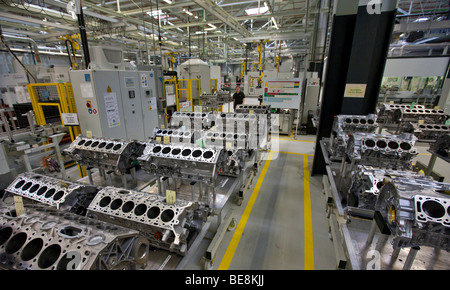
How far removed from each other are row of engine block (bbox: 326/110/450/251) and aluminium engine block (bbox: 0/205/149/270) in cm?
193

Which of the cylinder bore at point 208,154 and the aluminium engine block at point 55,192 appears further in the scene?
the cylinder bore at point 208,154

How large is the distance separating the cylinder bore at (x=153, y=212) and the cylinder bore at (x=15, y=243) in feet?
2.67

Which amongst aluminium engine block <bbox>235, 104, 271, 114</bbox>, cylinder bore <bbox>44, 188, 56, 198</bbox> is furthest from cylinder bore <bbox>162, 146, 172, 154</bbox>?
aluminium engine block <bbox>235, 104, 271, 114</bbox>

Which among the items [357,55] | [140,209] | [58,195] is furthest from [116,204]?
[357,55]

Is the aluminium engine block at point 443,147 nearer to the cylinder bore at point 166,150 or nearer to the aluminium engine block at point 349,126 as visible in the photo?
the aluminium engine block at point 349,126

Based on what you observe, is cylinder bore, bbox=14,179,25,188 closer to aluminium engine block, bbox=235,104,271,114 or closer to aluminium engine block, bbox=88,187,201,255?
aluminium engine block, bbox=88,187,201,255

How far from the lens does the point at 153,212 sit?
1835 mm

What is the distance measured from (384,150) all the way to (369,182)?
93cm

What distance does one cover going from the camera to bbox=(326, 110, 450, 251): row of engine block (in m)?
1.45

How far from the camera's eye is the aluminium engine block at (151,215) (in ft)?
5.43

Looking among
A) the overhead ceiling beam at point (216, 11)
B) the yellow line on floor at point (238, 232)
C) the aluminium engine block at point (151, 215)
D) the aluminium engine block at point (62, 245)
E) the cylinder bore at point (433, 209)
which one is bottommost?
the yellow line on floor at point (238, 232)

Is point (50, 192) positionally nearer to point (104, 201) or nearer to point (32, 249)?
point (104, 201)

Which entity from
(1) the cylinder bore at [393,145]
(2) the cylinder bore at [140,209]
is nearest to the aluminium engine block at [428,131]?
(1) the cylinder bore at [393,145]
